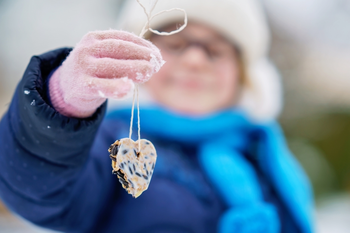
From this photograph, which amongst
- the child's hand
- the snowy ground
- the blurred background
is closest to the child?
the child's hand

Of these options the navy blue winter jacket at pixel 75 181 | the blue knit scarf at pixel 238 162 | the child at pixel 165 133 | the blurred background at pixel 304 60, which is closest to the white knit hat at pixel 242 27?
the child at pixel 165 133

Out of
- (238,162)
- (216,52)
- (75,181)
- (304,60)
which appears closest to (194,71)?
(216,52)

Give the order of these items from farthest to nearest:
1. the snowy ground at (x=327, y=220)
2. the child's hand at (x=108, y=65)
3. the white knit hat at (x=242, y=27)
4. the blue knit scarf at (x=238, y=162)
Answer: the snowy ground at (x=327, y=220), the white knit hat at (x=242, y=27), the blue knit scarf at (x=238, y=162), the child's hand at (x=108, y=65)

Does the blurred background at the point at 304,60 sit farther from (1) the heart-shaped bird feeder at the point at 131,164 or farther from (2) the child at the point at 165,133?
(1) the heart-shaped bird feeder at the point at 131,164

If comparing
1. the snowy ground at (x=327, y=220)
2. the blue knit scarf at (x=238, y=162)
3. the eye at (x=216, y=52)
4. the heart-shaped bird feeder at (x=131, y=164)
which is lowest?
the snowy ground at (x=327, y=220)

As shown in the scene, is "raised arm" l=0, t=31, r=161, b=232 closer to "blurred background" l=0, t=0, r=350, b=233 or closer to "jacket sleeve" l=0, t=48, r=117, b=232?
"jacket sleeve" l=0, t=48, r=117, b=232

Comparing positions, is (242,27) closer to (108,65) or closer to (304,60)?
(108,65)

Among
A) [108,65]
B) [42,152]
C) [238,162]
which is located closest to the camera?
[108,65]
